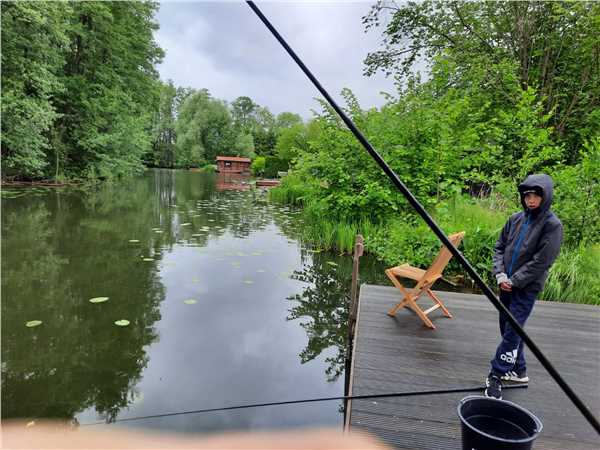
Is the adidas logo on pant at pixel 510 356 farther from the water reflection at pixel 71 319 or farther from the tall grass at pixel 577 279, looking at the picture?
the tall grass at pixel 577 279

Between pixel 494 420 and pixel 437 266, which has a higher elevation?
pixel 437 266

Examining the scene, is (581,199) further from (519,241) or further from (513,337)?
(513,337)

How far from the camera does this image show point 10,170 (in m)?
16.3

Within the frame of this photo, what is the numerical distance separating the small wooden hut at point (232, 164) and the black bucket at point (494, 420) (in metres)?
46.8

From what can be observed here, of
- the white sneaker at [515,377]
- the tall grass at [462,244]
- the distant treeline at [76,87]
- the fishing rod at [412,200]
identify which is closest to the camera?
the fishing rod at [412,200]

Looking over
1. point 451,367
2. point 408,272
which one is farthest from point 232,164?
point 451,367

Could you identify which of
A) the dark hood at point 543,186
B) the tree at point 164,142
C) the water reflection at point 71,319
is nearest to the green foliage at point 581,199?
the dark hood at point 543,186

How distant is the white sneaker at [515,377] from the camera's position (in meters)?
2.76

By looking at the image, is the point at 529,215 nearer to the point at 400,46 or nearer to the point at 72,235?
the point at 72,235

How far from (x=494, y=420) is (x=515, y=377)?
123 centimetres

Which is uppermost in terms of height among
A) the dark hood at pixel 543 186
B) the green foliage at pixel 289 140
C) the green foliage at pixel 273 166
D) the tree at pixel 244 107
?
the tree at pixel 244 107

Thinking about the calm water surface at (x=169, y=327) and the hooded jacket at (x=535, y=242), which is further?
the calm water surface at (x=169, y=327)

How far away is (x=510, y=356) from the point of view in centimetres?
261

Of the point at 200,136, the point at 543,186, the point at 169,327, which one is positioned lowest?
the point at 169,327
